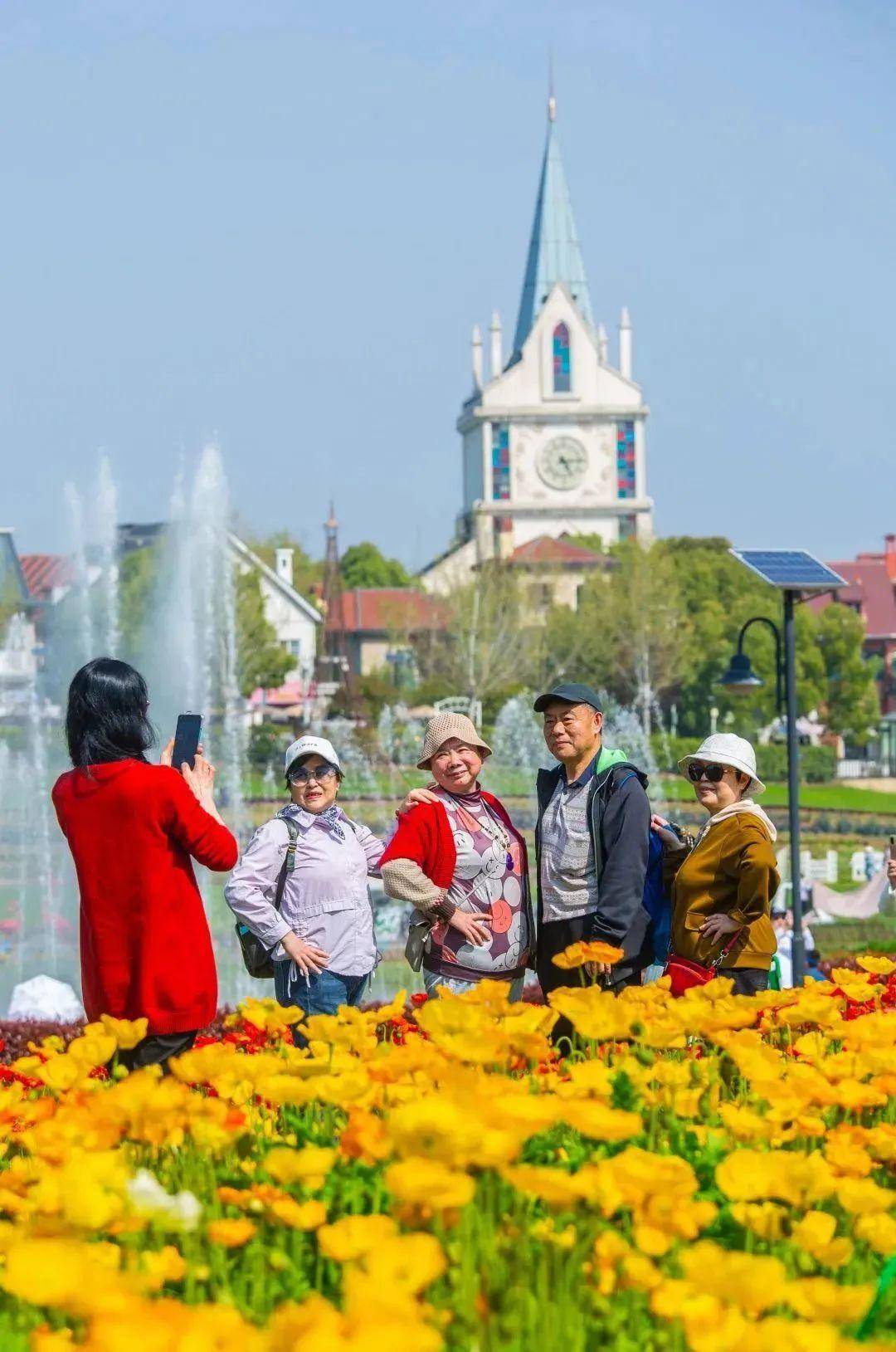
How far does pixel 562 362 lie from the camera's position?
111m

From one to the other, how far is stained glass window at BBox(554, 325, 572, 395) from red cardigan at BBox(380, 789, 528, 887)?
10682 centimetres

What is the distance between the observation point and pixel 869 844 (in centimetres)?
3494

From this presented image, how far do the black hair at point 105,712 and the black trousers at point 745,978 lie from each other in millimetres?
1940

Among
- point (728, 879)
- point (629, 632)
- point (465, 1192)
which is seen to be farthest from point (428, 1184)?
point (629, 632)

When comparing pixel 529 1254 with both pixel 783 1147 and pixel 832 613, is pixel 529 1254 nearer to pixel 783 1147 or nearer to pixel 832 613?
pixel 783 1147

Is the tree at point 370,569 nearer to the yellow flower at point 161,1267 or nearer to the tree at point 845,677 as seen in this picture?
the tree at point 845,677

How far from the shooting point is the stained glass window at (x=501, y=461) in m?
109

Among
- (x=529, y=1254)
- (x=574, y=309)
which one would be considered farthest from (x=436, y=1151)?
(x=574, y=309)

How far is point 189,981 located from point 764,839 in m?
1.75

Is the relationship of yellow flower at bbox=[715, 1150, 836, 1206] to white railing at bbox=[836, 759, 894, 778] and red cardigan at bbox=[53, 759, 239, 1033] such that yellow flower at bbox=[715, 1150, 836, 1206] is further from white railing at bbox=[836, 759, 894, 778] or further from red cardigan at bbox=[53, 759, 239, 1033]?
white railing at bbox=[836, 759, 894, 778]

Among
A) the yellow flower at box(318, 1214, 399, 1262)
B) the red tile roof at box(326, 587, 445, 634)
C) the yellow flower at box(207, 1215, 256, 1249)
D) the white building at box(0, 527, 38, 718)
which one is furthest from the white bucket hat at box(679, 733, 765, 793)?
the red tile roof at box(326, 587, 445, 634)

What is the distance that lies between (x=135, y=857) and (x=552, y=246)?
113 metres

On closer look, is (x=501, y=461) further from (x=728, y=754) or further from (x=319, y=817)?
(x=728, y=754)

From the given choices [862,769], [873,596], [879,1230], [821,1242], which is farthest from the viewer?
[873,596]
